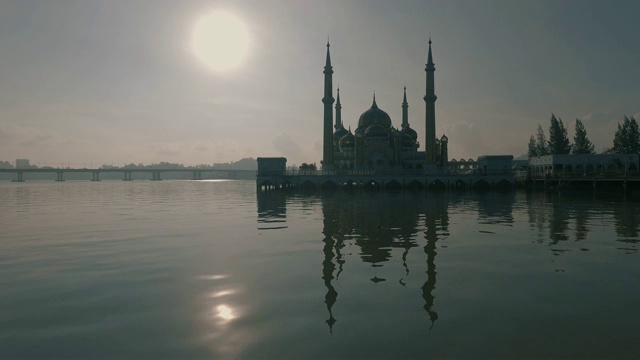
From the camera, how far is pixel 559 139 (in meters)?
117

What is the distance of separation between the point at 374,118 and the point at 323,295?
315ft

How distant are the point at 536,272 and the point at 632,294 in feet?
9.16

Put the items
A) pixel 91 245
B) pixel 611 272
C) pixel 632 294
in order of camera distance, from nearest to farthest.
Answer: pixel 632 294 < pixel 611 272 < pixel 91 245

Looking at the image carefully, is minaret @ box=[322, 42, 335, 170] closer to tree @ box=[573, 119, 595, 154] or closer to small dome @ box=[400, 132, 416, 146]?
small dome @ box=[400, 132, 416, 146]

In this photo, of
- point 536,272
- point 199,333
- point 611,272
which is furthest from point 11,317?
point 611,272

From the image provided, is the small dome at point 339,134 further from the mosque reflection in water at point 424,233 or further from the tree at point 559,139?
the mosque reflection in water at point 424,233

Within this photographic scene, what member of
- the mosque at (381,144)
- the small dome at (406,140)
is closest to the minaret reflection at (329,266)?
the mosque at (381,144)

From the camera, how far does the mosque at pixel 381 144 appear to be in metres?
90.1

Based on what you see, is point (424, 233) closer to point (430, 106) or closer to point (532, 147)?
point (430, 106)

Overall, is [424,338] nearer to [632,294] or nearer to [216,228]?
[632,294]

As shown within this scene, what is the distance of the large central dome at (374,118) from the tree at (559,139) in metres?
47.4

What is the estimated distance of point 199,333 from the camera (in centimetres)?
881

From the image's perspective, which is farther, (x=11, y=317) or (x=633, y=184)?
(x=633, y=184)

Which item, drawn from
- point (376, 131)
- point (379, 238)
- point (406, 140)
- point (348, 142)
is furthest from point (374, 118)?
point (379, 238)
